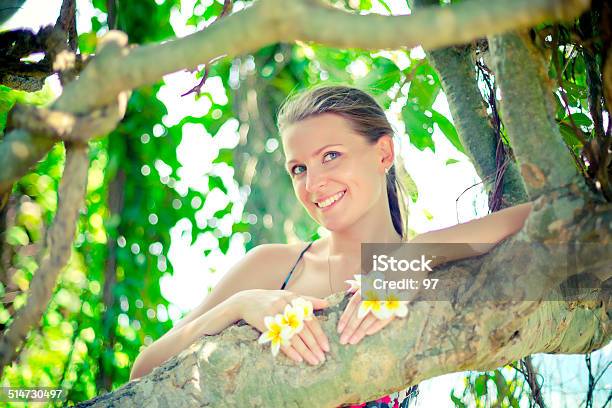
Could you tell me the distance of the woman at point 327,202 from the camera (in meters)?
1.74

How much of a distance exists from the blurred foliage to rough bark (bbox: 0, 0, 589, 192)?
87.4 inches

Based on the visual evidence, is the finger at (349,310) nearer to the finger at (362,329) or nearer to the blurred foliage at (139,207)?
the finger at (362,329)

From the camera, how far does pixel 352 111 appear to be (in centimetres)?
184

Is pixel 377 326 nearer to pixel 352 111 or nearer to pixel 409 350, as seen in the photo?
pixel 409 350

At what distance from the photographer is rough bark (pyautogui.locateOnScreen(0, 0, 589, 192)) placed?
640 mm

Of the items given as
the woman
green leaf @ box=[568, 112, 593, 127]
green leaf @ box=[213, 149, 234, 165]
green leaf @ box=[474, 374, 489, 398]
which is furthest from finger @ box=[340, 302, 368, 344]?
green leaf @ box=[213, 149, 234, 165]

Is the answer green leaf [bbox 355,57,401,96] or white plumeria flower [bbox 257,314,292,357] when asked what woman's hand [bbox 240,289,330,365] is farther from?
green leaf [bbox 355,57,401,96]

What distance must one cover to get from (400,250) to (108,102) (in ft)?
2.45

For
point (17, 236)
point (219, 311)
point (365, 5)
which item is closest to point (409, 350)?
point (219, 311)

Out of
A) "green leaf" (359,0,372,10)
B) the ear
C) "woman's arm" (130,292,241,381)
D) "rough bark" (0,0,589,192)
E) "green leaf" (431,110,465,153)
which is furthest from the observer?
"green leaf" (359,0,372,10)

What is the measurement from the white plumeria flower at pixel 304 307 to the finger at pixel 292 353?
0.06 m

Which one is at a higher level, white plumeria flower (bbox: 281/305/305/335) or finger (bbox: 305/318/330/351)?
white plumeria flower (bbox: 281/305/305/335)

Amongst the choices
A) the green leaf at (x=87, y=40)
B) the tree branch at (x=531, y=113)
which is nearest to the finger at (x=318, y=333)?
the tree branch at (x=531, y=113)

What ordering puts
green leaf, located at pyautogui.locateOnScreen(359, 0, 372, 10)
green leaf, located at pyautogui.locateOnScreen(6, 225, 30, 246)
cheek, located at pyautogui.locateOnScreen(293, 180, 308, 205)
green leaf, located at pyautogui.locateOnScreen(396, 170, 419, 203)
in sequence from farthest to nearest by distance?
green leaf, located at pyautogui.locateOnScreen(6, 225, 30, 246) < green leaf, located at pyautogui.locateOnScreen(359, 0, 372, 10) < green leaf, located at pyautogui.locateOnScreen(396, 170, 419, 203) < cheek, located at pyautogui.locateOnScreen(293, 180, 308, 205)
